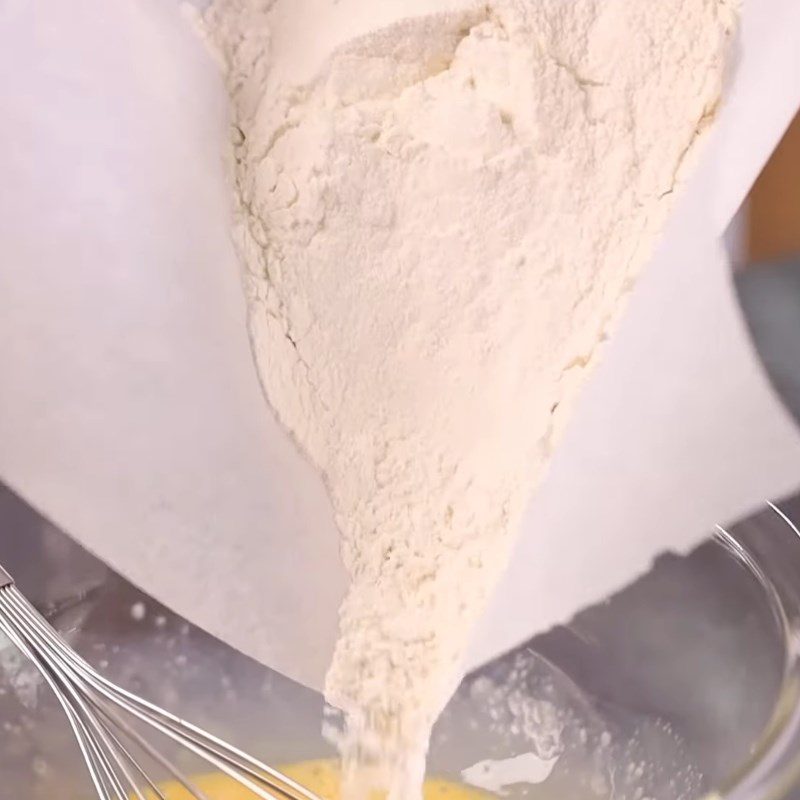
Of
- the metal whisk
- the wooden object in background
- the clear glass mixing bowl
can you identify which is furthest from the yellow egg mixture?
the wooden object in background

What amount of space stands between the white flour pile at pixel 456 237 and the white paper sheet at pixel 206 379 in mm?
22

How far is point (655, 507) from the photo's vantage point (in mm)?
463

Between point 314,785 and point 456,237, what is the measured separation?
35cm

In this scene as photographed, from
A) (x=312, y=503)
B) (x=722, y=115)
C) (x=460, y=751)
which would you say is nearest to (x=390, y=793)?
(x=460, y=751)

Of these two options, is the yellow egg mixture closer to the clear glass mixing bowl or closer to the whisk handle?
the clear glass mixing bowl

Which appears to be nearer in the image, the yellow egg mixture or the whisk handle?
the whisk handle

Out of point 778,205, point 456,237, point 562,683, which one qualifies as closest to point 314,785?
point 562,683

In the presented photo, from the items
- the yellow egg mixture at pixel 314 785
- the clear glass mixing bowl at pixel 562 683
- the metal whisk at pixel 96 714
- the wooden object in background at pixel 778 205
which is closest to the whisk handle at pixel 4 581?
the metal whisk at pixel 96 714

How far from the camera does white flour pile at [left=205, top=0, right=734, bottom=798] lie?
47 centimetres

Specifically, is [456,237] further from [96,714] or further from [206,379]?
[96,714]

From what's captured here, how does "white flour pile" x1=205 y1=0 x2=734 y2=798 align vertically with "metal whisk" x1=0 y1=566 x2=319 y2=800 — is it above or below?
above

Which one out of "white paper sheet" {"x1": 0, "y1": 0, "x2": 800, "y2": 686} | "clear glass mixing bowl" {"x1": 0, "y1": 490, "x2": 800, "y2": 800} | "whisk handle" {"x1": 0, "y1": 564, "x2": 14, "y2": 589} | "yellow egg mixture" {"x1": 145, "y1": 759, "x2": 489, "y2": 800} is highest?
"white paper sheet" {"x1": 0, "y1": 0, "x2": 800, "y2": 686}

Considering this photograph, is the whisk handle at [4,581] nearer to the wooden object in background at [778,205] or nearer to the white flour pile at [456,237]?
the white flour pile at [456,237]

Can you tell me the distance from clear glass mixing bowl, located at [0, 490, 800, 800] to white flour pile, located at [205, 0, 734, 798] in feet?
0.25
